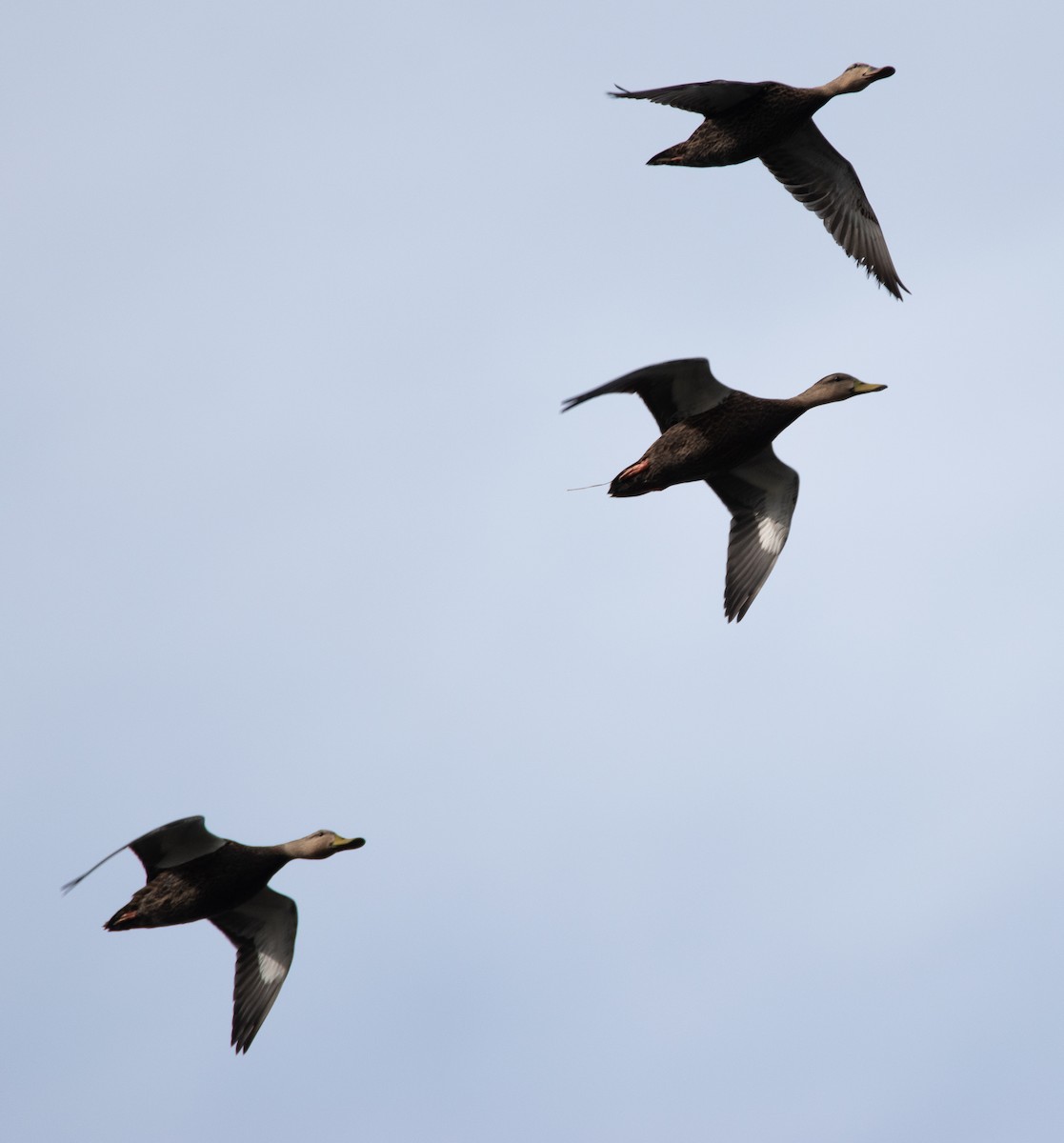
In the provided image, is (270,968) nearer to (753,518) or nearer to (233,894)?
(233,894)

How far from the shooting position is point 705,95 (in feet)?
64.3

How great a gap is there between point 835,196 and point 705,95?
2.86 m

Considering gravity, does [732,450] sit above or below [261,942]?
above

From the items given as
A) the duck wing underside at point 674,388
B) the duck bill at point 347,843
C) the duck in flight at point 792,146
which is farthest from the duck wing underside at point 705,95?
the duck bill at point 347,843

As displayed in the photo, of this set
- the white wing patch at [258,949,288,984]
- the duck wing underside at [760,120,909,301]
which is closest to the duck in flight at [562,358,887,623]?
the duck wing underside at [760,120,909,301]

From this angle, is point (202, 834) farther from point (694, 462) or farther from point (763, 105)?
point (763, 105)

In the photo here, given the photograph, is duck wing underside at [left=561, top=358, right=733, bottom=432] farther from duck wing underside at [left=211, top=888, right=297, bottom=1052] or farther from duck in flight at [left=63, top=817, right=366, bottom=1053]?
duck wing underside at [left=211, top=888, right=297, bottom=1052]

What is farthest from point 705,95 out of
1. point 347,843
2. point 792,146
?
point 347,843

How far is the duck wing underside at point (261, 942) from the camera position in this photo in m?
19.3

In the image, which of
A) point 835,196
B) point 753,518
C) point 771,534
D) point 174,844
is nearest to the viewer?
point 174,844

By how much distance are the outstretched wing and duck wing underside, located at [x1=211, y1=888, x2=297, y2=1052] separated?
3.67 ft

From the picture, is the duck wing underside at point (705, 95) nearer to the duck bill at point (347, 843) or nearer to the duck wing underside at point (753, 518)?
A: the duck wing underside at point (753, 518)

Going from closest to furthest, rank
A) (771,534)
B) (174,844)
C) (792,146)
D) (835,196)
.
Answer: (174,844) < (771,534) < (792,146) < (835,196)

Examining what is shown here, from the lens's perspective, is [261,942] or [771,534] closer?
[261,942]
